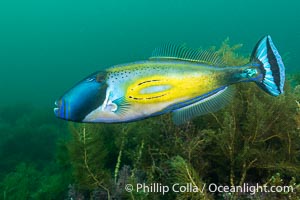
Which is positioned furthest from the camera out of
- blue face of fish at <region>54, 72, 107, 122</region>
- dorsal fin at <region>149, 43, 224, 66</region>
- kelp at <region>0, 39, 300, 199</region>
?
kelp at <region>0, 39, 300, 199</region>

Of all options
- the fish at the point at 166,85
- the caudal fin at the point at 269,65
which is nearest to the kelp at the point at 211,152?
the fish at the point at 166,85

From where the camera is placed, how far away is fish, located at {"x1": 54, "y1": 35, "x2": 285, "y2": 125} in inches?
76.7

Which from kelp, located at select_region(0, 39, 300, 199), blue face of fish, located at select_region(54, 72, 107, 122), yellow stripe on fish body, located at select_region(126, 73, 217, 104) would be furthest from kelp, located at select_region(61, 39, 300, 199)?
blue face of fish, located at select_region(54, 72, 107, 122)

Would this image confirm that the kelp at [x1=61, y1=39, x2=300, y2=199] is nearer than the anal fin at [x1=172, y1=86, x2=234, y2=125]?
No

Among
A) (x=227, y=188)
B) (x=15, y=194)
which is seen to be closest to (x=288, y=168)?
(x=227, y=188)

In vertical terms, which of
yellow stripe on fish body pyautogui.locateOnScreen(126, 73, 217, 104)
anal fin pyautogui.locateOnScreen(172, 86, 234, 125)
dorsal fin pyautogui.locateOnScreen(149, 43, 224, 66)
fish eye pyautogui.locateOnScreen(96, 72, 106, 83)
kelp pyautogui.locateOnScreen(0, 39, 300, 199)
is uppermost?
dorsal fin pyautogui.locateOnScreen(149, 43, 224, 66)

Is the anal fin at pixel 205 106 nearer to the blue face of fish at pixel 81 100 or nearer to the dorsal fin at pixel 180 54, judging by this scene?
the dorsal fin at pixel 180 54

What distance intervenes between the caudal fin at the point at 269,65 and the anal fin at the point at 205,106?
0.24 metres

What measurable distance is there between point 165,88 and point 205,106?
0.37m

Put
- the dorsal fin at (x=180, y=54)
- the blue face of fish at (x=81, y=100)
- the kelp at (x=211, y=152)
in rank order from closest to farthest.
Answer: the blue face of fish at (x=81, y=100) < the dorsal fin at (x=180, y=54) < the kelp at (x=211, y=152)

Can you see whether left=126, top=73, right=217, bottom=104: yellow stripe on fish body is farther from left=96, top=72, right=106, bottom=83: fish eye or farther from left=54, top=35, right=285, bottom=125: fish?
left=96, top=72, right=106, bottom=83: fish eye

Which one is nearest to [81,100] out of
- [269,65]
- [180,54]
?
[180,54]

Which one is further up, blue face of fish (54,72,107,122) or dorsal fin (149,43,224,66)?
dorsal fin (149,43,224,66)

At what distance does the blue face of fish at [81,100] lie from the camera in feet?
6.33
